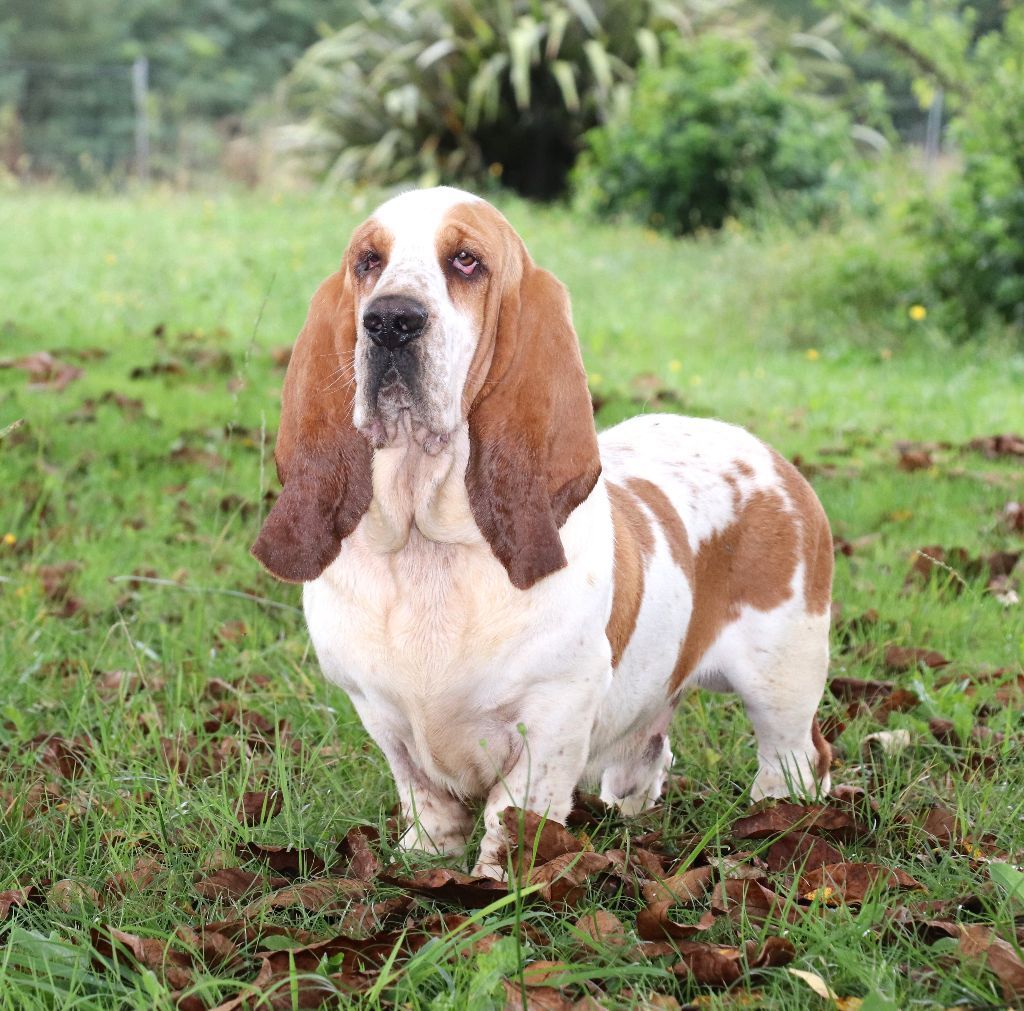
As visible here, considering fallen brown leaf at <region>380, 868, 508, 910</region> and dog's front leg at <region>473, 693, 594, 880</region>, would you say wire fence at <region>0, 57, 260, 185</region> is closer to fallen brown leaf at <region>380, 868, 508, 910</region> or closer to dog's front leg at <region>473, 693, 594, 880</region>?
dog's front leg at <region>473, 693, 594, 880</region>

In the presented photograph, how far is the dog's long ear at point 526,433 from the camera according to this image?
2771mm

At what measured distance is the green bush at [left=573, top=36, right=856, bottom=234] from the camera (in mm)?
13836

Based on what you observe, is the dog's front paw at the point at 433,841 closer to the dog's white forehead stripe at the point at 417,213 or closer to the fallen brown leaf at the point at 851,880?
the fallen brown leaf at the point at 851,880

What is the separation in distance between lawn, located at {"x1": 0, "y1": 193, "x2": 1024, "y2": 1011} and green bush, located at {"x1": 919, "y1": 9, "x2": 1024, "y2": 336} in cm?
107

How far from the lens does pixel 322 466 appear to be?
2.87 metres

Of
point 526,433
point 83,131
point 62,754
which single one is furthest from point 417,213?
point 83,131

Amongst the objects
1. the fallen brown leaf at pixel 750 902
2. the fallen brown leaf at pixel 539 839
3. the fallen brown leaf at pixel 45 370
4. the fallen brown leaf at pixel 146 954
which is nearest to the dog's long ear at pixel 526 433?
the fallen brown leaf at pixel 539 839

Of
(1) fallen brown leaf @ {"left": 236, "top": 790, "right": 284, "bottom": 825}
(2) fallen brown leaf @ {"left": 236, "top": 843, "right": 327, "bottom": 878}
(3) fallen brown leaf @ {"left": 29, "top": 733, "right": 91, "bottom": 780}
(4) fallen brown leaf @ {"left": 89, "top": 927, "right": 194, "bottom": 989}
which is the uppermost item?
(4) fallen brown leaf @ {"left": 89, "top": 927, "right": 194, "bottom": 989}

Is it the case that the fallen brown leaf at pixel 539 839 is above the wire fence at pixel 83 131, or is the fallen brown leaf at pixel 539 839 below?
above

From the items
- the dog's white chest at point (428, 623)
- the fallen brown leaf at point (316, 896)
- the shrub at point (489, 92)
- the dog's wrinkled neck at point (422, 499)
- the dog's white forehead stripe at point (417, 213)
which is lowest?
the shrub at point (489, 92)

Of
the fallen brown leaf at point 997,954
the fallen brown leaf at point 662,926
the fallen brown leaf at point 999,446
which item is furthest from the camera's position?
the fallen brown leaf at point 999,446

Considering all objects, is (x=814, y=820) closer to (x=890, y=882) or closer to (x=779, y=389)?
(x=890, y=882)

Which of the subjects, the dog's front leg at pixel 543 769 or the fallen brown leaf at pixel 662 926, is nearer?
the fallen brown leaf at pixel 662 926

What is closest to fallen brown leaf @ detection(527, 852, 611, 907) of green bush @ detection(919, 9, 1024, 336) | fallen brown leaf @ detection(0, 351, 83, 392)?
fallen brown leaf @ detection(0, 351, 83, 392)
